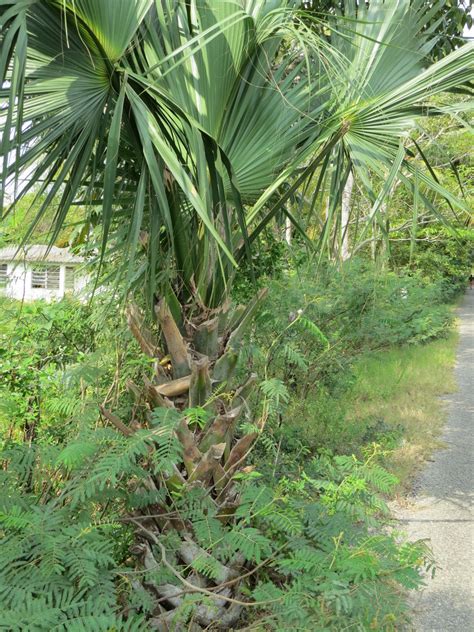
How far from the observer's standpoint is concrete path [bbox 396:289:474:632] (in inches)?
140

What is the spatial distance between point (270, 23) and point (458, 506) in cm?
425

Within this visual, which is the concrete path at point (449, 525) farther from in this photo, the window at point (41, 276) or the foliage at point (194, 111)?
the window at point (41, 276)

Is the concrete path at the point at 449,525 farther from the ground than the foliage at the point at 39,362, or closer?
closer

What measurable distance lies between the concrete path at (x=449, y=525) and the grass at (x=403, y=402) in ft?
0.62

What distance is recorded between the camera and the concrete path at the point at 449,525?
3553mm

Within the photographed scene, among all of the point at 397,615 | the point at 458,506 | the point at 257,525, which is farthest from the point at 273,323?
the point at 397,615

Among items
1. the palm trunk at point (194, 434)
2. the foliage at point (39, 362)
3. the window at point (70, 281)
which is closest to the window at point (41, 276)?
the window at point (70, 281)

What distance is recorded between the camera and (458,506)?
5133 millimetres

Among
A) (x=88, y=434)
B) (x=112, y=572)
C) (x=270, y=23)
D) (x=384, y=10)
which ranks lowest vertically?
(x=112, y=572)

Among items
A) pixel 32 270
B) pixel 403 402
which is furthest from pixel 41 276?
pixel 403 402

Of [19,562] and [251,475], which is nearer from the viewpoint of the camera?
[19,562]

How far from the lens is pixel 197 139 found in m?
2.45

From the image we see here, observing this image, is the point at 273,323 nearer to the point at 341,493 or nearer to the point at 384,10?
the point at 341,493

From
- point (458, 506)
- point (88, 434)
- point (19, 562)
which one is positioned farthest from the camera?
point (458, 506)
